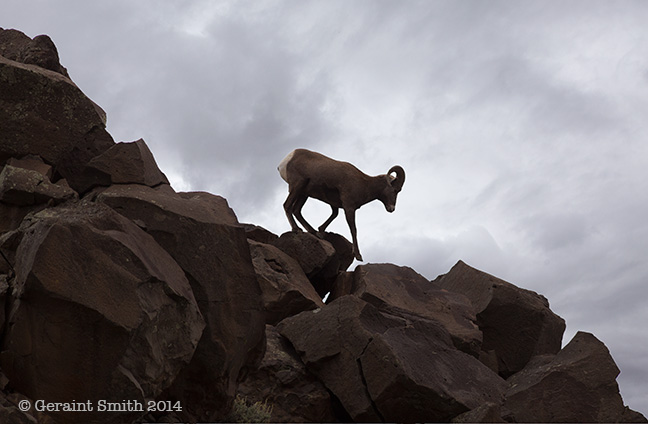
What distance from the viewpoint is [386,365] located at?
8547mm

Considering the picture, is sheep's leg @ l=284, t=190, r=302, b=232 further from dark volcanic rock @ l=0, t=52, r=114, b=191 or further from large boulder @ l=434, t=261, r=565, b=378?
dark volcanic rock @ l=0, t=52, r=114, b=191

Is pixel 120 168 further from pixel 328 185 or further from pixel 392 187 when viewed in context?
pixel 392 187

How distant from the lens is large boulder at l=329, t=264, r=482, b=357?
37.1 feet

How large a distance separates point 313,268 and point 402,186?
341 cm

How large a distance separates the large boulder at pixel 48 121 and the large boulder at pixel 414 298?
5962 mm

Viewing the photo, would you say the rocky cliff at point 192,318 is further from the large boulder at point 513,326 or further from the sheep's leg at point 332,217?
the sheep's leg at point 332,217

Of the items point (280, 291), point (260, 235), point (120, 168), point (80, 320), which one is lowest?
point (80, 320)

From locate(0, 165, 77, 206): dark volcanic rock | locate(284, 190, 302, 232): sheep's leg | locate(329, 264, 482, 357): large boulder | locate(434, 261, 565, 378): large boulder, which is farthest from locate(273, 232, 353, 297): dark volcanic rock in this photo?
locate(0, 165, 77, 206): dark volcanic rock

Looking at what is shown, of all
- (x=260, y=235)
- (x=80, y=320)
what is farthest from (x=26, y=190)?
(x=260, y=235)

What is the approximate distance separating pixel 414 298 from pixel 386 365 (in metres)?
4.01

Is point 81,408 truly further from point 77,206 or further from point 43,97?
point 43,97

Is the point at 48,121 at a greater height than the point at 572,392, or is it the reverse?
the point at 48,121

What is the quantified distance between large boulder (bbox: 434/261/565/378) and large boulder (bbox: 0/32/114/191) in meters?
8.24

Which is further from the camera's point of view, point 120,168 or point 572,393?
point 572,393
